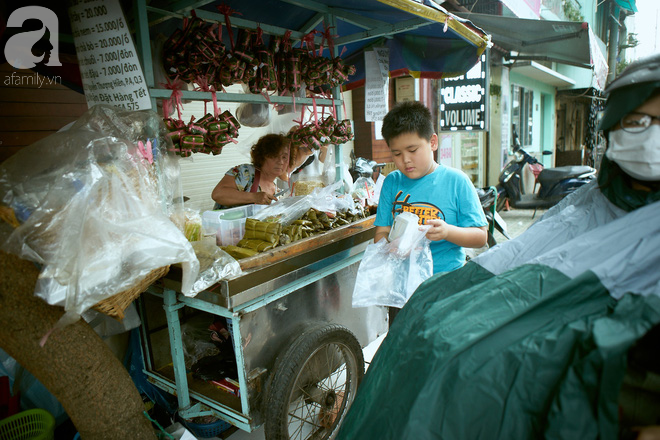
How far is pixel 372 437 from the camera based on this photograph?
3.90 ft

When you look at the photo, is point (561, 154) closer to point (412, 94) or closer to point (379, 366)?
point (412, 94)

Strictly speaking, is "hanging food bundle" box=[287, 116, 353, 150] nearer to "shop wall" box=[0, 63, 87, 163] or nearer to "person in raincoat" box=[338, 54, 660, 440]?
"shop wall" box=[0, 63, 87, 163]

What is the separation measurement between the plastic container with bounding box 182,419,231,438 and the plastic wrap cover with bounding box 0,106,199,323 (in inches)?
43.4

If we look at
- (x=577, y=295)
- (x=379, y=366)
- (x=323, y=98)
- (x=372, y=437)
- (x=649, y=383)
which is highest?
(x=323, y=98)

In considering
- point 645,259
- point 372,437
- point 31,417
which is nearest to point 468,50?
point 645,259

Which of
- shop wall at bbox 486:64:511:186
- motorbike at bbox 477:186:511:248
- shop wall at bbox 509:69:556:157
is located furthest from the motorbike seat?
shop wall at bbox 509:69:556:157

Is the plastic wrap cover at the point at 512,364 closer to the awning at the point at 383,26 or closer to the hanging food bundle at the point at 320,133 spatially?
the awning at the point at 383,26

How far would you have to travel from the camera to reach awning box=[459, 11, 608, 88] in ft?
19.6

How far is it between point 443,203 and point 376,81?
2.43 metres

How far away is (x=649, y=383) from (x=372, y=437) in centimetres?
70

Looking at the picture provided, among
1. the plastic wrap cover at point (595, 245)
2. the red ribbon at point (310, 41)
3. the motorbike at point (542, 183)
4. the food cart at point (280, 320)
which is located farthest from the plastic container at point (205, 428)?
the motorbike at point (542, 183)

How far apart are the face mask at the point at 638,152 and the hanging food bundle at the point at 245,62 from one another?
2.09 m

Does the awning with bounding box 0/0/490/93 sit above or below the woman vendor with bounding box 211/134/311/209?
above

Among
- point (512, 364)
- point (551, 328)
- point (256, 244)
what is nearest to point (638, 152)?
point (551, 328)
